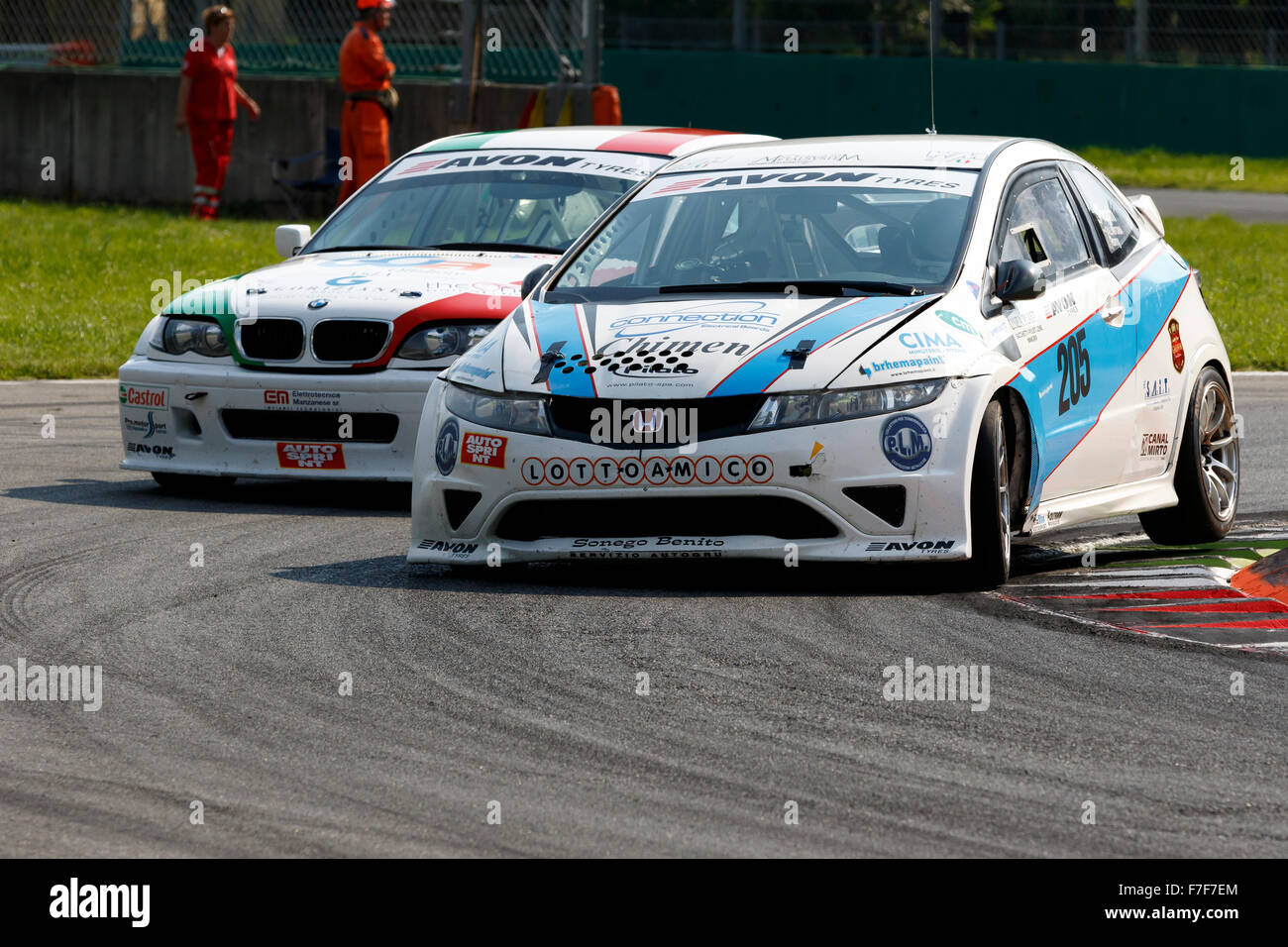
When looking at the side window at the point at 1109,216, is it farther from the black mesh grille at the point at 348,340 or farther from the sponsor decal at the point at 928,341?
the black mesh grille at the point at 348,340

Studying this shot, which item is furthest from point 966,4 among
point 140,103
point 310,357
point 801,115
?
point 310,357

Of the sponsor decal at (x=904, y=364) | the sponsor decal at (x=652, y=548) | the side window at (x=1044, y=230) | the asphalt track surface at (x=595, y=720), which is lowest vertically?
the asphalt track surface at (x=595, y=720)

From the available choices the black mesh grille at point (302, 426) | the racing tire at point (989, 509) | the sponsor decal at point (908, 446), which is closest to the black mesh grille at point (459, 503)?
the sponsor decal at point (908, 446)

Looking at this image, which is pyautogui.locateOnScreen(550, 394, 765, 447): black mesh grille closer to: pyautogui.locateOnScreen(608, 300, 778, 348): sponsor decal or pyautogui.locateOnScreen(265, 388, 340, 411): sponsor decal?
pyautogui.locateOnScreen(608, 300, 778, 348): sponsor decal

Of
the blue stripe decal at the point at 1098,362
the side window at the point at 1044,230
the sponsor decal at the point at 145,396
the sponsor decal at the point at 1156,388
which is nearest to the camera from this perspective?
the blue stripe decal at the point at 1098,362

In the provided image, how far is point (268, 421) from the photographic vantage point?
9.02m

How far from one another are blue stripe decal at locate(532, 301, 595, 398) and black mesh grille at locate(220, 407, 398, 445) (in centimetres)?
154

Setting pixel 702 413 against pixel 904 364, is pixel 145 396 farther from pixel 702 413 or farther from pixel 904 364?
pixel 904 364

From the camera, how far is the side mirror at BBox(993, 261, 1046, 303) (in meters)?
7.02

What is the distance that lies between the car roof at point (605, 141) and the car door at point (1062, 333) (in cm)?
262

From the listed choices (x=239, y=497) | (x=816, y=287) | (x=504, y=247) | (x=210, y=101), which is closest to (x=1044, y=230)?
(x=816, y=287)

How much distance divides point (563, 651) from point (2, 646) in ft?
5.14

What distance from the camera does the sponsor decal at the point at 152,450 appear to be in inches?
A: 360

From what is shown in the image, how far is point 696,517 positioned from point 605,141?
4224 millimetres
